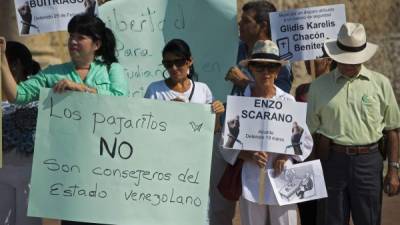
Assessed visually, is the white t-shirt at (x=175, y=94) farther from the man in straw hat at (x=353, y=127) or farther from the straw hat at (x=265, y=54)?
the man in straw hat at (x=353, y=127)

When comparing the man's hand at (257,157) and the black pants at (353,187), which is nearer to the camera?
the man's hand at (257,157)

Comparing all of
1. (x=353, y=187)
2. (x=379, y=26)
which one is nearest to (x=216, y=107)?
(x=353, y=187)

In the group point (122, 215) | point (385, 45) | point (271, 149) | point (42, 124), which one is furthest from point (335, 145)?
point (385, 45)

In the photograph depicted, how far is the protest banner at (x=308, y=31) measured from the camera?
6398mm

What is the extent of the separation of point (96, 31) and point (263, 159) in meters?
1.33

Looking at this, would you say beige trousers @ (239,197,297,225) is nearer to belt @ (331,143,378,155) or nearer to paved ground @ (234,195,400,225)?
belt @ (331,143,378,155)

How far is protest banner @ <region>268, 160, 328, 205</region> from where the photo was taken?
545 centimetres

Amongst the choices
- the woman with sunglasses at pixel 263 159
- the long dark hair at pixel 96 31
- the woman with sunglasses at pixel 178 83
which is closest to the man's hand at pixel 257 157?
the woman with sunglasses at pixel 263 159

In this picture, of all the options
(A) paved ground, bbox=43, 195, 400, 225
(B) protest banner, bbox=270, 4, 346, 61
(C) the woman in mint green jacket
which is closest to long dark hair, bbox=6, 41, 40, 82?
(C) the woman in mint green jacket

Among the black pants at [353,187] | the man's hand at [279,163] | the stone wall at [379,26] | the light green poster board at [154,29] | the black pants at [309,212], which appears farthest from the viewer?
the stone wall at [379,26]

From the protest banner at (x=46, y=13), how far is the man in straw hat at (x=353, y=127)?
1.93 metres

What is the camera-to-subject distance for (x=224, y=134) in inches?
212

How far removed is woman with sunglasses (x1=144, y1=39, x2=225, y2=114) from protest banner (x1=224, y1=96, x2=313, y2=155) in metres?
0.25

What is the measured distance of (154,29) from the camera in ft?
22.1
